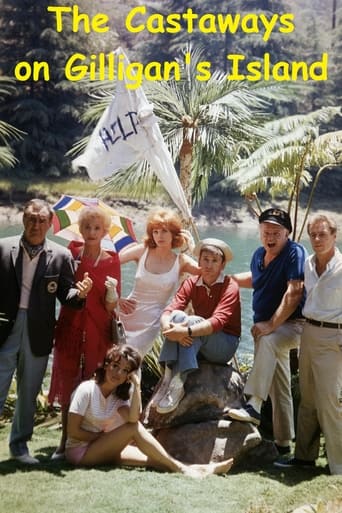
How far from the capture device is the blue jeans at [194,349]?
15.2ft

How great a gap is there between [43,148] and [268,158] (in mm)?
31439

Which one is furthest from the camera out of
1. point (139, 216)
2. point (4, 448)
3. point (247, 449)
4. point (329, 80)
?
point (329, 80)

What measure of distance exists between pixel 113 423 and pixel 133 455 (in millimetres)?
253

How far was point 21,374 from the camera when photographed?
4.52m

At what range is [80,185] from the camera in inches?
1414

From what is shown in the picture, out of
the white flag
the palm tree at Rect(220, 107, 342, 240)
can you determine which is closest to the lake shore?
the palm tree at Rect(220, 107, 342, 240)

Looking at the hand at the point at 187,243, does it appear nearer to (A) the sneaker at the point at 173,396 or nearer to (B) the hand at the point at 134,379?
(A) the sneaker at the point at 173,396

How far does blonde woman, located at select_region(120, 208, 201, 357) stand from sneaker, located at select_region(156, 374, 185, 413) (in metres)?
0.56

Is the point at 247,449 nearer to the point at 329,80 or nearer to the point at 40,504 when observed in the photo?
the point at 40,504

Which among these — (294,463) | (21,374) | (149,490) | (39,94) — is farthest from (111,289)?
(39,94)

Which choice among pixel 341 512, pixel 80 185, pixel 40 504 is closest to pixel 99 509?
pixel 40 504

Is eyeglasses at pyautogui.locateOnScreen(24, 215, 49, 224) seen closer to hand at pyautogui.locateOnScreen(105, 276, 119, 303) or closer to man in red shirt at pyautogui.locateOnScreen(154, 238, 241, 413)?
hand at pyautogui.locateOnScreen(105, 276, 119, 303)

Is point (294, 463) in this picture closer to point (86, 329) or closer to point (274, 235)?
point (274, 235)

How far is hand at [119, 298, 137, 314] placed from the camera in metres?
5.15
